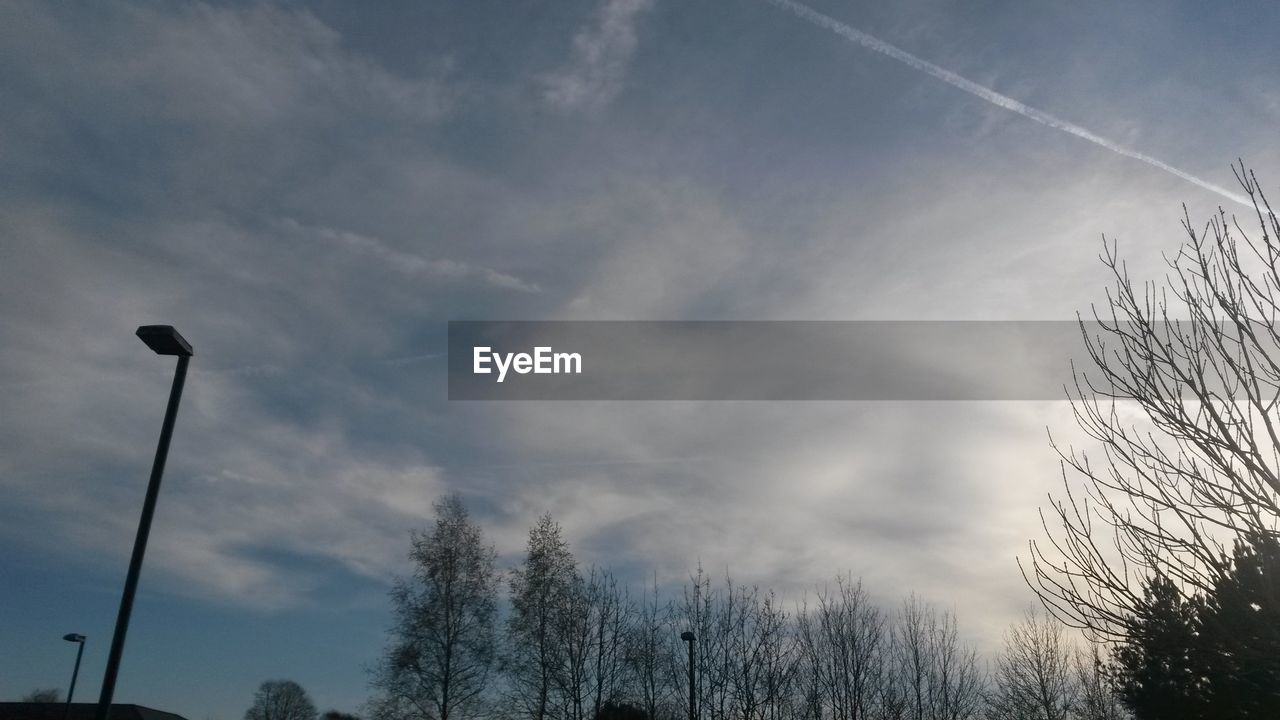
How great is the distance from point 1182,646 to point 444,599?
29.7 metres

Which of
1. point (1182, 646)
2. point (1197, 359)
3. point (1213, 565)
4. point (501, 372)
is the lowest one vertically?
point (1182, 646)

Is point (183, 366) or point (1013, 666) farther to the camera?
point (1013, 666)

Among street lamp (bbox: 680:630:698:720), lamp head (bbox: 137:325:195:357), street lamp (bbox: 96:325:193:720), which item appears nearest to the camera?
street lamp (bbox: 96:325:193:720)

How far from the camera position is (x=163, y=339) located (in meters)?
9.78

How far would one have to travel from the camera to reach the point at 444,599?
3419 cm

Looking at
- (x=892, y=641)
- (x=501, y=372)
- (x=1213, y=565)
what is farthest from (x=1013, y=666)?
(x=1213, y=565)

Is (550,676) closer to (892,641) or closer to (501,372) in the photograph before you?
(892,641)

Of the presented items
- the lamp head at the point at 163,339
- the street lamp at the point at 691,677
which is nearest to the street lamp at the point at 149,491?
the lamp head at the point at 163,339

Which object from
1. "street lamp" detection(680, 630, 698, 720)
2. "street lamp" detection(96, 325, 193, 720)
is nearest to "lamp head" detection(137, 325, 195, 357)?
"street lamp" detection(96, 325, 193, 720)

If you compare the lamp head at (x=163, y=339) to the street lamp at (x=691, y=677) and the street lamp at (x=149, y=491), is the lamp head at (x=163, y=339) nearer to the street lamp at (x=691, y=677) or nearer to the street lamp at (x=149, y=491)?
the street lamp at (x=149, y=491)

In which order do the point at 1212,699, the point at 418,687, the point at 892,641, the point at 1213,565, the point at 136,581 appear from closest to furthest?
the point at 1213,565 < the point at 136,581 < the point at 1212,699 < the point at 418,687 < the point at 892,641

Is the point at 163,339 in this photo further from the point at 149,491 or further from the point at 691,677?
the point at 691,677

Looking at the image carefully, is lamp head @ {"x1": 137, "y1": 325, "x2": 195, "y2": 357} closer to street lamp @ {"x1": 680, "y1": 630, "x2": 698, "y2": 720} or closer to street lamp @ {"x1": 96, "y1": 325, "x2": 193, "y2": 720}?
street lamp @ {"x1": 96, "y1": 325, "x2": 193, "y2": 720}

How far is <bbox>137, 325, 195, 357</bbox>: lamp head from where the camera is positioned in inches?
382
